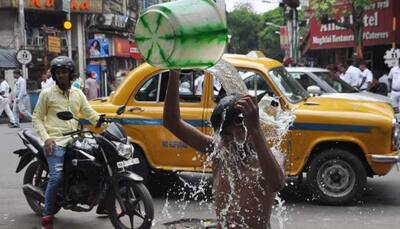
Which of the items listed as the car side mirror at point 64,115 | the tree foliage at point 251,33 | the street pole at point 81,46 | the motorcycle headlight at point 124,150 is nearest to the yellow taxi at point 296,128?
the motorcycle headlight at point 124,150

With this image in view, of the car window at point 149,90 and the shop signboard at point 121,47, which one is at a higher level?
the shop signboard at point 121,47

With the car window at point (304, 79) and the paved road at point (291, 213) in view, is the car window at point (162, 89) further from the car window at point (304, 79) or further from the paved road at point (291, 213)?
the car window at point (304, 79)

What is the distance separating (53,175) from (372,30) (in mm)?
21083

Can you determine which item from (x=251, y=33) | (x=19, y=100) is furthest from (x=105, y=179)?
(x=251, y=33)

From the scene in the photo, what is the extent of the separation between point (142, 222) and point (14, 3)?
26.1 m

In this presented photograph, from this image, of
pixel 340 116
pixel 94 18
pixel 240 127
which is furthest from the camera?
pixel 94 18

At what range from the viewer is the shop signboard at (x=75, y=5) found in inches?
1206

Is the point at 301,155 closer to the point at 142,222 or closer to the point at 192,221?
the point at 192,221

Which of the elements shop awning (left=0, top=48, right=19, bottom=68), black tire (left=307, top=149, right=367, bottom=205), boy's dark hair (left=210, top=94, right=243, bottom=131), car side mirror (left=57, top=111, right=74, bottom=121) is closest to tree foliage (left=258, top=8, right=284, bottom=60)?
shop awning (left=0, top=48, right=19, bottom=68)

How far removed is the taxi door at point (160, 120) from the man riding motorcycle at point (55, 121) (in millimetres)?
1427

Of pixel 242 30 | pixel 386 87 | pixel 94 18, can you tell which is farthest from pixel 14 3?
pixel 242 30

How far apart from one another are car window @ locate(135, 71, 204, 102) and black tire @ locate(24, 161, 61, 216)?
159 centimetres

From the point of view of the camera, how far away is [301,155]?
23.0ft

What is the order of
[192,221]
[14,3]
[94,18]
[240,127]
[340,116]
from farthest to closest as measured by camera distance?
[94,18]
[14,3]
[340,116]
[192,221]
[240,127]
